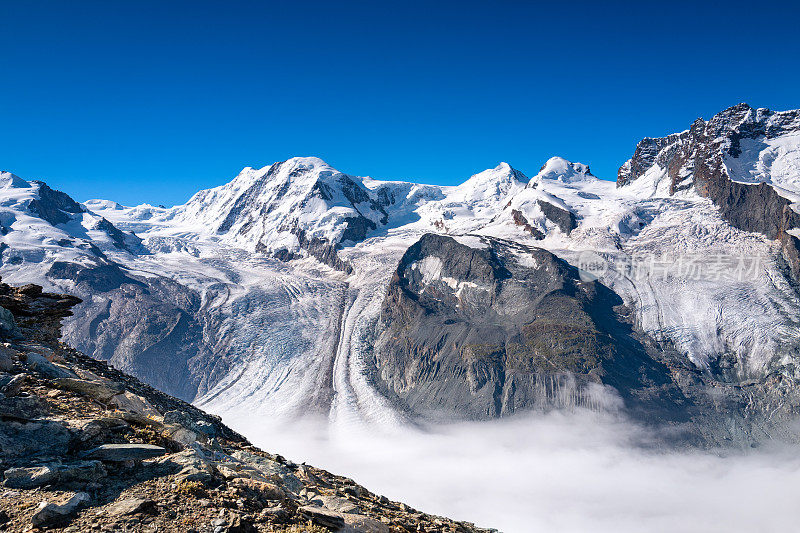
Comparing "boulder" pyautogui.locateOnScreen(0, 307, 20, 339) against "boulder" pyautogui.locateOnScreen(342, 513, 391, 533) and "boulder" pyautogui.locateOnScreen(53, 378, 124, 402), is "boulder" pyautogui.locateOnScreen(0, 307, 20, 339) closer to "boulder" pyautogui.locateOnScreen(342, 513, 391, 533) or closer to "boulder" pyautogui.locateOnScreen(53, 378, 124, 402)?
"boulder" pyautogui.locateOnScreen(53, 378, 124, 402)

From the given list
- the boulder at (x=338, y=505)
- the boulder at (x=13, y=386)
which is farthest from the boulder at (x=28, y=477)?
the boulder at (x=338, y=505)

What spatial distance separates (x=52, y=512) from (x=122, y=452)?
197 cm

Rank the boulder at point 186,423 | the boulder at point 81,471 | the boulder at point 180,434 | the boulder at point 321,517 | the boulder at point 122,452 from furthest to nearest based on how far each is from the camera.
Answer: the boulder at point 186,423 < the boulder at point 180,434 < the boulder at point 321,517 < the boulder at point 122,452 < the boulder at point 81,471

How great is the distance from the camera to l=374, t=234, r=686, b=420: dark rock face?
345 ft

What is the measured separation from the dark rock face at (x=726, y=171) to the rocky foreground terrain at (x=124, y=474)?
525 ft

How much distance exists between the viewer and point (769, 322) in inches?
4163

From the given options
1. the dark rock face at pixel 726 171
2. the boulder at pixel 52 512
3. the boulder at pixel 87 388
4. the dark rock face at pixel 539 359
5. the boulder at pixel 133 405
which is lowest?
the boulder at pixel 52 512

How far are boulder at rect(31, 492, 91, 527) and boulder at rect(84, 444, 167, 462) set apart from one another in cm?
150

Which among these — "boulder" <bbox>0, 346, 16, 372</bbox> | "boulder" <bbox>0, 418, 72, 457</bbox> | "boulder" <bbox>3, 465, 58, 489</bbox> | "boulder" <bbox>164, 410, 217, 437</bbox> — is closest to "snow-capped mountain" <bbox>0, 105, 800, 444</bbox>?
"boulder" <bbox>164, 410, 217, 437</bbox>

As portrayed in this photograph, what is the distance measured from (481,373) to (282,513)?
349 ft

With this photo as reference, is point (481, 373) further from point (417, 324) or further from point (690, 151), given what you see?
point (690, 151)

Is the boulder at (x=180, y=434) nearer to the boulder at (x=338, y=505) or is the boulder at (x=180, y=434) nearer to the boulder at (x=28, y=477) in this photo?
the boulder at (x=28, y=477)

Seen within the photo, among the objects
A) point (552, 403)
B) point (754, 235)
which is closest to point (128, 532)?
point (552, 403)

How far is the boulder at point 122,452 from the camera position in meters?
9.59
